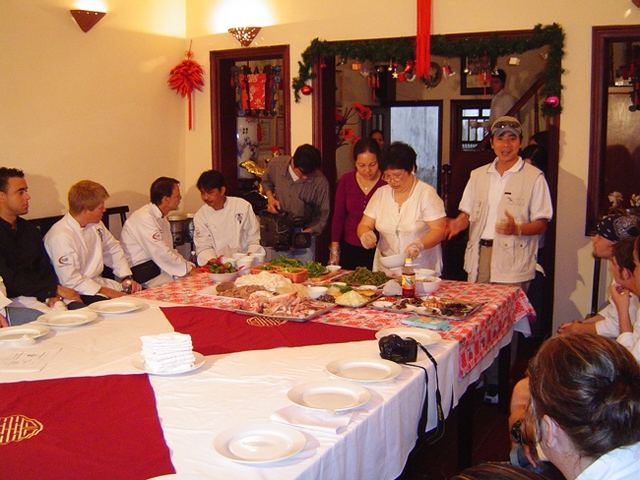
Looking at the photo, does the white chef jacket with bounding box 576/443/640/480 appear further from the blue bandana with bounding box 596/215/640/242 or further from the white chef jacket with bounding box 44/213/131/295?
the white chef jacket with bounding box 44/213/131/295

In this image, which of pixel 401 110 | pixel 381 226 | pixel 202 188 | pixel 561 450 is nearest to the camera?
pixel 561 450

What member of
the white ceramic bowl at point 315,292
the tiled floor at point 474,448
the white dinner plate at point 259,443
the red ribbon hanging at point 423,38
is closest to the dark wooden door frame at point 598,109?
the red ribbon hanging at point 423,38

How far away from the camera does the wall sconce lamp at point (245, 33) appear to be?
219 inches

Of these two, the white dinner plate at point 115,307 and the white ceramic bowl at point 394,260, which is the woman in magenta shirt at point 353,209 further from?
the white dinner plate at point 115,307

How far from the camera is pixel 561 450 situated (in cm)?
132

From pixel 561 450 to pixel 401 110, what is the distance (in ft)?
26.5

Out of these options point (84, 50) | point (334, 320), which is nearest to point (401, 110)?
point (84, 50)

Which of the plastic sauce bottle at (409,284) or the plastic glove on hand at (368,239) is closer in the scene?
the plastic sauce bottle at (409,284)

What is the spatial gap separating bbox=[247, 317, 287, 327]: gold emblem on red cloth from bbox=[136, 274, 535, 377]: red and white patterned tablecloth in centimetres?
16

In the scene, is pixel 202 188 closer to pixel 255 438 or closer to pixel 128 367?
pixel 128 367

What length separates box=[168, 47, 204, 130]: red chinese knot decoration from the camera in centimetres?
578

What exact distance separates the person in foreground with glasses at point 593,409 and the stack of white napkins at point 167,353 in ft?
3.90

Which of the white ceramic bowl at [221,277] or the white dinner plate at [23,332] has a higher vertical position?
the white ceramic bowl at [221,277]

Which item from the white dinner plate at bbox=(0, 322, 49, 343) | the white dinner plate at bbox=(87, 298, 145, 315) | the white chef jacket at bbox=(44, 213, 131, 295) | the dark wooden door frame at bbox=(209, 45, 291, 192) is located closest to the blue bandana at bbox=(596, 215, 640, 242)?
the white dinner plate at bbox=(87, 298, 145, 315)
